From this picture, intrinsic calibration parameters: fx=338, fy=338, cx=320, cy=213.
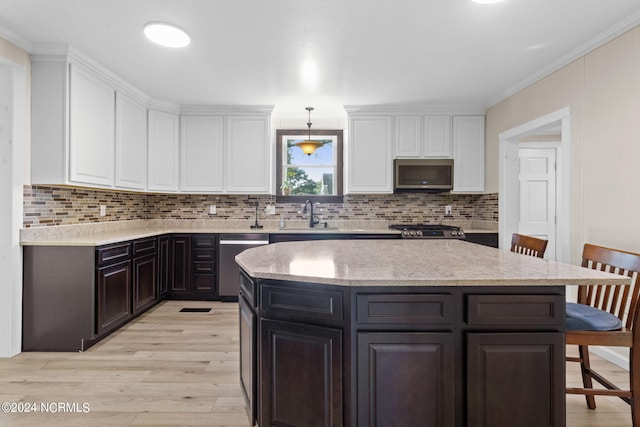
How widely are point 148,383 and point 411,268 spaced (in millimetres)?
1923

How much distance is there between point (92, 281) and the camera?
9.14ft

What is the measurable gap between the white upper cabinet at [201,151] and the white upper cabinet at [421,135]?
7.72 feet

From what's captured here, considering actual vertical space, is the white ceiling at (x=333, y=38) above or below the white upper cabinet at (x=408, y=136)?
above

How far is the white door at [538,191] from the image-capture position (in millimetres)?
4941

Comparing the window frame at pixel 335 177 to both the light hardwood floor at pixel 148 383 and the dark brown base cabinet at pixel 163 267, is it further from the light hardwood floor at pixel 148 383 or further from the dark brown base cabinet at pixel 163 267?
the light hardwood floor at pixel 148 383

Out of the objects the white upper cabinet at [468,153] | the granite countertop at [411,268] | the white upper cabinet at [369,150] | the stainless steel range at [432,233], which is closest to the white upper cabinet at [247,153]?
the white upper cabinet at [369,150]

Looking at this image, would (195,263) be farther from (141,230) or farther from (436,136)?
(436,136)

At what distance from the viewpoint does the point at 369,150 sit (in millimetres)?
4461

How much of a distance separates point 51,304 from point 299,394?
2.45m

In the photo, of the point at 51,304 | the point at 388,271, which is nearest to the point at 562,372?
the point at 388,271

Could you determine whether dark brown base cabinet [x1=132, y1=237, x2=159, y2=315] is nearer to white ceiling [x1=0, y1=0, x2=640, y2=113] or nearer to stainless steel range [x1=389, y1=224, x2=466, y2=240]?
white ceiling [x1=0, y1=0, x2=640, y2=113]

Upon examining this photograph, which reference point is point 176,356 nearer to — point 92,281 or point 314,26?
point 92,281

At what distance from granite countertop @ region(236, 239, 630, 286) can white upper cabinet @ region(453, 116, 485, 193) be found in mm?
2424

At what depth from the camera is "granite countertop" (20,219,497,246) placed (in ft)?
9.18
